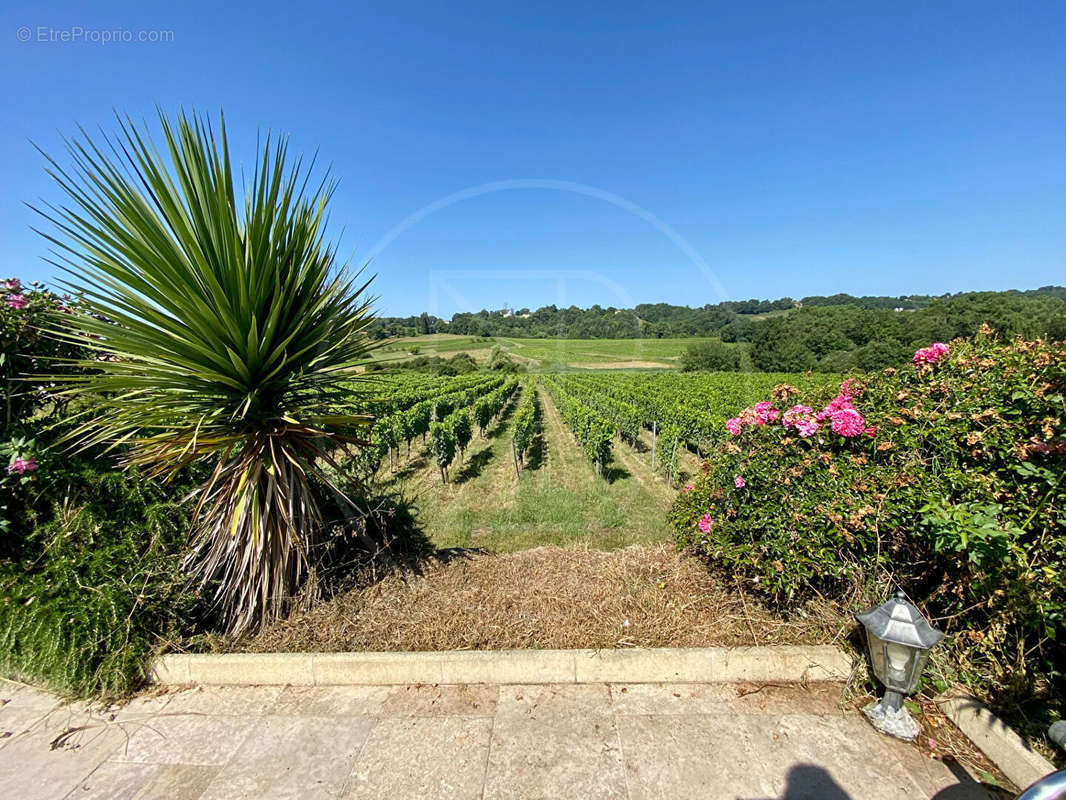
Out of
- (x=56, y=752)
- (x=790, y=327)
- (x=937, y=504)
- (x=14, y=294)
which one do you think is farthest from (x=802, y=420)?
(x=790, y=327)

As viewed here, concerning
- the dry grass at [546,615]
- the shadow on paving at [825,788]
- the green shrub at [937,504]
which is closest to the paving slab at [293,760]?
the dry grass at [546,615]

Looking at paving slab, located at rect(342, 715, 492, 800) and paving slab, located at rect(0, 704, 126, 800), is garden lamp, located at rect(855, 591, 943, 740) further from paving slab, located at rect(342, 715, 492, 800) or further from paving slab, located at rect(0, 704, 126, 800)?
paving slab, located at rect(0, 704, 126, 800)

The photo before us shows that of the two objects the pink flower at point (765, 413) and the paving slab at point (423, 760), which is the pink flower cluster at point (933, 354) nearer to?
the pink flower at point (765, 413)

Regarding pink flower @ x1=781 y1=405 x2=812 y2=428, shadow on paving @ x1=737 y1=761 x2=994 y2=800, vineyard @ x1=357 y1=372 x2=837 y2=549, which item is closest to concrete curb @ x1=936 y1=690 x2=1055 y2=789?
shadow on paving @ x1=737 y1=761 x2=994 y2=800

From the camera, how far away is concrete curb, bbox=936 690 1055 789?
1798 millimetres

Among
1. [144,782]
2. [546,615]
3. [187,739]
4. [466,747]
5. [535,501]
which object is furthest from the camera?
[535,501]

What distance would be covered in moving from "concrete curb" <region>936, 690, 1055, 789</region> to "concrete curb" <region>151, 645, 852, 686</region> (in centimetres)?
43

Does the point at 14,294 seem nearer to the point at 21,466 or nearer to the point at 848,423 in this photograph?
the point at 21,466

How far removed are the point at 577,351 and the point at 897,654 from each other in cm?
6025

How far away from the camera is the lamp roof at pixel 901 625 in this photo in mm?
2018

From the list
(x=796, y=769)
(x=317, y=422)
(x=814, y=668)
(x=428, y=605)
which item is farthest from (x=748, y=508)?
(x=317, y=422)

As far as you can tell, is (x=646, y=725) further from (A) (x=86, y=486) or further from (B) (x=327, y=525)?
(A) (x=86, y=486)

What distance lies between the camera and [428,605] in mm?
3023

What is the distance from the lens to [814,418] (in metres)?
2.90
